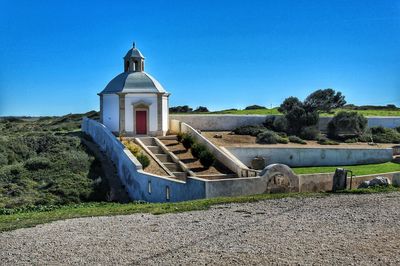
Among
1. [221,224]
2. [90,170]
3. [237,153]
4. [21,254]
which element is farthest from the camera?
[237,153]

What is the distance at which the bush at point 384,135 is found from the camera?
112 feet

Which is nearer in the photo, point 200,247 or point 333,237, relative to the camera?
point 200,247

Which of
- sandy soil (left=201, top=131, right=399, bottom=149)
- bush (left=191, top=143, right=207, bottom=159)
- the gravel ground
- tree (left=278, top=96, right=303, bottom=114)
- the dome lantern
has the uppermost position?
the dome lantern

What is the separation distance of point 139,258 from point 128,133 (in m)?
21.7

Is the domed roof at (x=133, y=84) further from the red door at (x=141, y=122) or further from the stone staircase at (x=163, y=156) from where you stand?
the stone staircase at (x=163, y=156)

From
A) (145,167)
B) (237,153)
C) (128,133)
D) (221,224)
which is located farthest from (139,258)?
(128,133)

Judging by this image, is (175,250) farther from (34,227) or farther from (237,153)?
(237,153)

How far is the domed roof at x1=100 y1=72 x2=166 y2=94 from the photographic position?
29.4 m

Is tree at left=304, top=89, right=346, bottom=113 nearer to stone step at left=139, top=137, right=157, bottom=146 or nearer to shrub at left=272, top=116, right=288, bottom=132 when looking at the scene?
shrub at left=272, top=116, right=288, bottom=132

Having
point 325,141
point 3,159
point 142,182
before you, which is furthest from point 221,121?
point 142,182

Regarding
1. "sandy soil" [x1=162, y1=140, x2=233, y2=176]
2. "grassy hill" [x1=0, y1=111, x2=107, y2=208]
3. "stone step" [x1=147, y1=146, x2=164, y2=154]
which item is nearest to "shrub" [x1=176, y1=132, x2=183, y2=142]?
"sandy soil" [x1=162, y1=140, x2=233, y2=176]

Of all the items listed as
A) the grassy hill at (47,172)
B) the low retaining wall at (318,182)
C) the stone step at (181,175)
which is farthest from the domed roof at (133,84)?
the low retaining wall at (318,182)

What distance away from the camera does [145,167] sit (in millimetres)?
22219

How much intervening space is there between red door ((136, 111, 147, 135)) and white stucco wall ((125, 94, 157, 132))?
297 millimetres
